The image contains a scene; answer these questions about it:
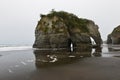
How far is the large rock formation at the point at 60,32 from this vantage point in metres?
69.1

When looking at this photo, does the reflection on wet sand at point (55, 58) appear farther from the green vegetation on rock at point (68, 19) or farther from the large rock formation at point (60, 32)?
the green vegetation on rock at point (68, 19)

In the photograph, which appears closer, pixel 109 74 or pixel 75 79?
pixel 75 79

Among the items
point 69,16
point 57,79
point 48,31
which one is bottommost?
point 57,79

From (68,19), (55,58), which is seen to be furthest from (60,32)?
(55,58)

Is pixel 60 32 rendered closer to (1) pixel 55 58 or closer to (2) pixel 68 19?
(2) pixel 68 19

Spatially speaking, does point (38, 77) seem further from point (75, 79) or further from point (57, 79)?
point (75, 79)

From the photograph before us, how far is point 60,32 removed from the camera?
228 feet

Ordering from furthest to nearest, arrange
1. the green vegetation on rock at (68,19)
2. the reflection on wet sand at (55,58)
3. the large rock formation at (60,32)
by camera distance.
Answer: the green vegetation on rock at (68,19) → the large rock formation at (60,32) → the reflection on wet sand at (55,58)

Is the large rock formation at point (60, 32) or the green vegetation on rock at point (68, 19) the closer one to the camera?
the large rock formation at point (60, 32)

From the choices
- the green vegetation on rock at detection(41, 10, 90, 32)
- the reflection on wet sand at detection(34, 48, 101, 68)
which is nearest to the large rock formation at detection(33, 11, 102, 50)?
the green vegetation on rock at detection(41, 10, 90, 32)

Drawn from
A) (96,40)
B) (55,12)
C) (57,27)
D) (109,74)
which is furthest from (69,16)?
(109,74)

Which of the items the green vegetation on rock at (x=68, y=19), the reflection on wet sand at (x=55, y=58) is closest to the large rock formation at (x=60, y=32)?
the green vegetation on rock at (x=68, y=19)

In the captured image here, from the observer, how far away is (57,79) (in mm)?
16953

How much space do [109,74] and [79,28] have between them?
6000cm
